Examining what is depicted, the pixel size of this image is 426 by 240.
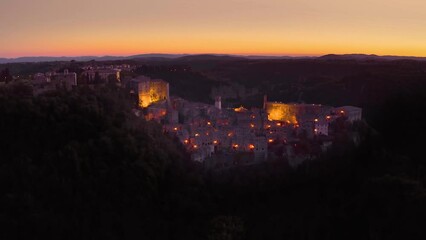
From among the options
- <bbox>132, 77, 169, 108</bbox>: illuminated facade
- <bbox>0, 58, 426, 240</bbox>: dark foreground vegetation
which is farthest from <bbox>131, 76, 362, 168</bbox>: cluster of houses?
<bbox>0, 58, 426, 240</bbox>: dark foreground vegetation

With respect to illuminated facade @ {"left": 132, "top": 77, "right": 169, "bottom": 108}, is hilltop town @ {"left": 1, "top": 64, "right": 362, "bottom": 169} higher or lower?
lower

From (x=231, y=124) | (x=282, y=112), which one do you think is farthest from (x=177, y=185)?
(x=282, y=112)

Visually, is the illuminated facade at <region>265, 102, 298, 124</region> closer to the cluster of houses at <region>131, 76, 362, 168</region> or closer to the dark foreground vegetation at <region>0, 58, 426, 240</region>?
the cluster of houses at <region>131, 76, 362, 168</region>

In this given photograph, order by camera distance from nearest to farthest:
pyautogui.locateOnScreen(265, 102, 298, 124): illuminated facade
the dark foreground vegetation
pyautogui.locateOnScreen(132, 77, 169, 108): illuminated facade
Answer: the dark foreground vegetation → pyautogui.locateOnScreen(132, 77, 169, 108): illuminated facade → pyautogui.locateOnScreen(265, 102, 298, 124): illuminated facade

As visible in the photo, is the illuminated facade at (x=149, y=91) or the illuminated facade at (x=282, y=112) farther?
the illuminated facade at (x=282, y=112)

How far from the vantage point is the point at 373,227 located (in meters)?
9.53

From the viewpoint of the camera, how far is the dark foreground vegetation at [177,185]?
→ 10273mm

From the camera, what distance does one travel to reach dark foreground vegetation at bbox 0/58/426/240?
33.7 feet

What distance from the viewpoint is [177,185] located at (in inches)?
520

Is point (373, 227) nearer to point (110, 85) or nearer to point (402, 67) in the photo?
point (110, 85)

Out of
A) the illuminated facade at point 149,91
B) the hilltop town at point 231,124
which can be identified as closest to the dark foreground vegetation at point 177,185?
the hilltop town at point 231,124

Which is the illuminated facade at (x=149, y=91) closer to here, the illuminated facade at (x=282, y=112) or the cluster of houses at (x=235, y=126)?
the cluster of houses at (x=235, y=126)

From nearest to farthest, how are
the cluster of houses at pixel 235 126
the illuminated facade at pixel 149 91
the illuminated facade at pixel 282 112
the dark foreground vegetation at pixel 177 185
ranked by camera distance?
the dark foreground vegetation at pixel 177 185
the cluster of houses at pixel 235 126
the illuminated facade at pixel 149 91
the illuminated facade at pixel 282 112

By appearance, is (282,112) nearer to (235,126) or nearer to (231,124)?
(231,124)
